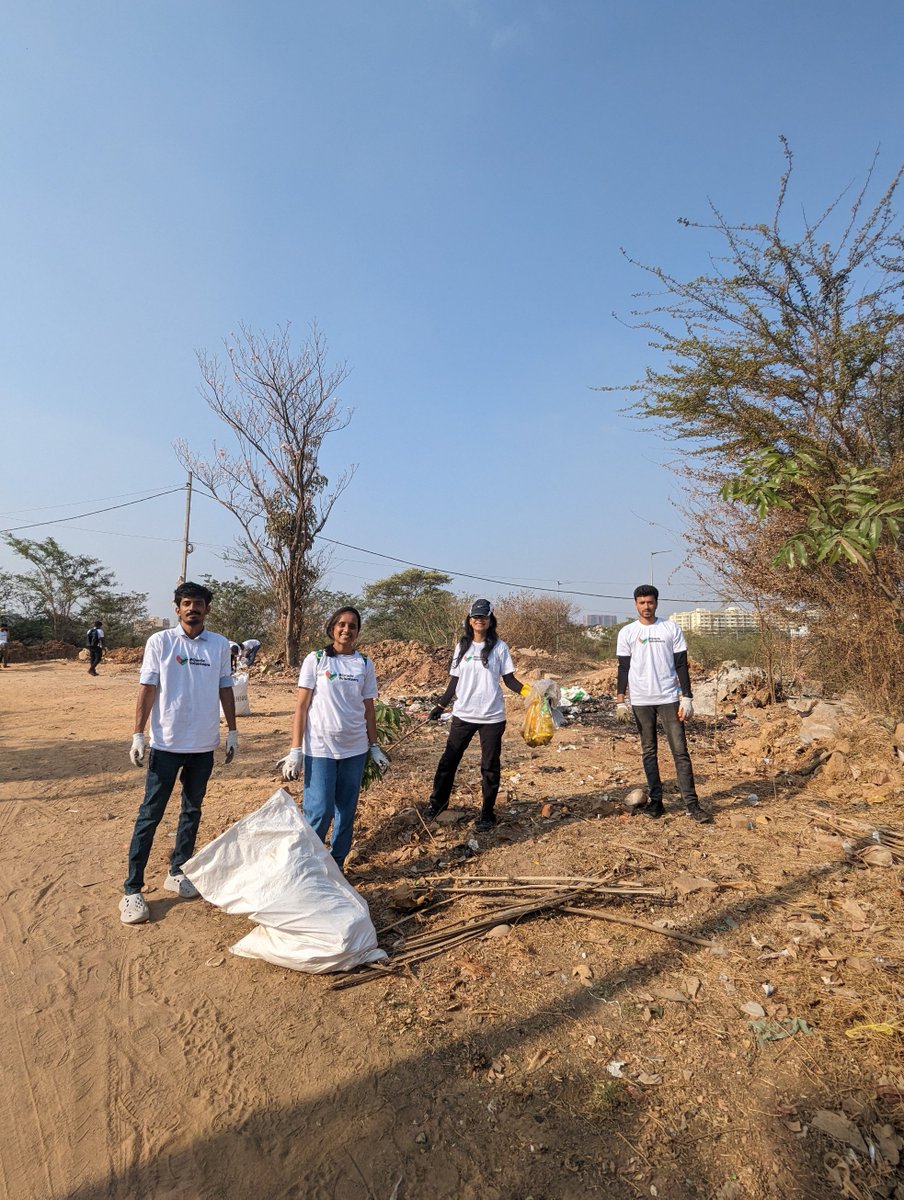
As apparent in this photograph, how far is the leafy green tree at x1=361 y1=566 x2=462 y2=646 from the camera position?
1945 centimetres

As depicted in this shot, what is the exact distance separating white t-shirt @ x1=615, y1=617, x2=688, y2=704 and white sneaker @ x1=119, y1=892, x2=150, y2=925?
11.1ft

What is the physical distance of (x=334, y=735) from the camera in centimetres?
346

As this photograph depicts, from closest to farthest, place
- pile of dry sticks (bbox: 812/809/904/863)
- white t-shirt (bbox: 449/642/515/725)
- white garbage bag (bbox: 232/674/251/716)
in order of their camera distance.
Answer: pile of dry sticks (bbox: 812/809/904/863), white t-shirt (bbox: 449/642/515/725), white garbage bag (bbox: 232/674/251/716)

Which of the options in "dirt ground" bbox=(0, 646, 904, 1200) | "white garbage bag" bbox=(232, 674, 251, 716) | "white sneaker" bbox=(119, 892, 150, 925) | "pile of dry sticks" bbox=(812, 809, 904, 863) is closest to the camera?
"dirt ground" bbox=(0, 646, 904, 1200)

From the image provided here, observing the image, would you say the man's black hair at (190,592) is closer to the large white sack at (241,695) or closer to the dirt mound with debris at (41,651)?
the large white sack at (241,695)

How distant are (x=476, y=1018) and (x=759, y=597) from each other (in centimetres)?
672

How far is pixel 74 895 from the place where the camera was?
11.8 ft

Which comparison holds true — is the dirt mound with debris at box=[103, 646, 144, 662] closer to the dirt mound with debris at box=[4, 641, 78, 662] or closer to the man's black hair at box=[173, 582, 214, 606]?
the dirt mound with debris at box=[4, 641, 78, 662]

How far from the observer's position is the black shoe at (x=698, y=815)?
4.50 m

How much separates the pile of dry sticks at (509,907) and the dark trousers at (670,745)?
122cm

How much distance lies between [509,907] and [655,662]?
Answer: 6.89 feet

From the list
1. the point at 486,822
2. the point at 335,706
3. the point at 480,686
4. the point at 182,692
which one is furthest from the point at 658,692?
the point at 182,692

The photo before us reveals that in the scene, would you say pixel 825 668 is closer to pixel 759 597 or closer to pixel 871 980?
pixel 759 597

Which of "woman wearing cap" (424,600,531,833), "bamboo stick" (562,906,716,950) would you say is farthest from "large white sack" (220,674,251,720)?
"bamboo stick" (562,906,716,950)
